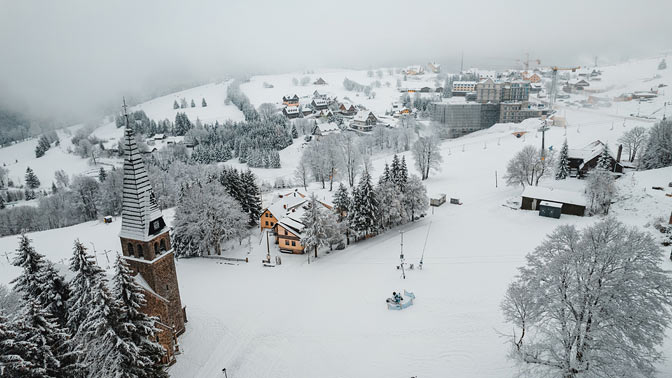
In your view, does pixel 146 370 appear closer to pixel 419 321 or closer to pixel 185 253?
pixel 419 321

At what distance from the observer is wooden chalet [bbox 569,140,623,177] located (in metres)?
53.4

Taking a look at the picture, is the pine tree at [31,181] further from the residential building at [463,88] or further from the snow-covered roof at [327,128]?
the residential building at [463,88]

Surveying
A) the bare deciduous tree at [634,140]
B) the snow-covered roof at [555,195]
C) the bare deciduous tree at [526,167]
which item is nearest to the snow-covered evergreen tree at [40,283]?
the snow-covered roof at [555,195]

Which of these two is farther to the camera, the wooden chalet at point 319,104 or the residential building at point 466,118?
the wooden chalet at point 319,104

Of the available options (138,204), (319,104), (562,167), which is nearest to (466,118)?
(562,167)

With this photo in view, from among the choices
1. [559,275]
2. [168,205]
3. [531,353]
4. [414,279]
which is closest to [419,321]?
[414,279]

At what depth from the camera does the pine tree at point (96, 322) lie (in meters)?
15.2

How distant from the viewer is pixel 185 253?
40125mm

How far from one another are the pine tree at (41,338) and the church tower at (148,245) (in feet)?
20.1

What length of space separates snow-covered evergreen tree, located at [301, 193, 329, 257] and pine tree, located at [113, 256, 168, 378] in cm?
2107

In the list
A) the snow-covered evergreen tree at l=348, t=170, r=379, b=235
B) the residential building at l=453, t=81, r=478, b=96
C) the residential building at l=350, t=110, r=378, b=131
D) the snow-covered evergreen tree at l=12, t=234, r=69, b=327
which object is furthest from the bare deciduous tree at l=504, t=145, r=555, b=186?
the residential building at l=453, t=81, r=478, b=96

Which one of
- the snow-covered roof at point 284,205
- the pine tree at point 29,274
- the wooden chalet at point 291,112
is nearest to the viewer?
the pine tree at point 29,274

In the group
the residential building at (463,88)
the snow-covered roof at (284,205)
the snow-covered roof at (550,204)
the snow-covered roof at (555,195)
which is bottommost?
the snow-covered roof at (284,205)

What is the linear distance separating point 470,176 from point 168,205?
5849cm
